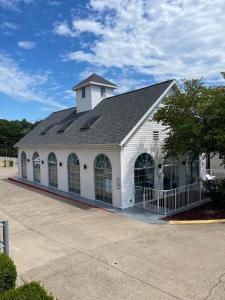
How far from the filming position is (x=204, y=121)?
14.0m

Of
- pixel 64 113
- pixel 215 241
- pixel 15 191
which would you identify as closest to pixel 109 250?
pixel 215 241

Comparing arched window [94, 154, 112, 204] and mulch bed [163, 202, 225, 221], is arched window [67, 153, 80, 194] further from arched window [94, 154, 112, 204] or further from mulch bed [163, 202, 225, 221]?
mulch bed [163, 202, 225, 221]

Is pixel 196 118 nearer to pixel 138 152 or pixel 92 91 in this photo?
pixel 138 152

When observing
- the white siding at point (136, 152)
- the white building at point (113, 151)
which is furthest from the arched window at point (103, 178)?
the white siding at point (136, 152)

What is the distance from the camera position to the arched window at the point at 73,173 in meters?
19.2

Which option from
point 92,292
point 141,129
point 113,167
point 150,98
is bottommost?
point 92,292

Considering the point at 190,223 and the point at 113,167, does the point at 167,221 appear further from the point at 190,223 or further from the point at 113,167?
the point at 113,167

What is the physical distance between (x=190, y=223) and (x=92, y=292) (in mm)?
6819

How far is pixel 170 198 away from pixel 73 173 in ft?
23.7

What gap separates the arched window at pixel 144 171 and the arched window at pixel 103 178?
1570 mm

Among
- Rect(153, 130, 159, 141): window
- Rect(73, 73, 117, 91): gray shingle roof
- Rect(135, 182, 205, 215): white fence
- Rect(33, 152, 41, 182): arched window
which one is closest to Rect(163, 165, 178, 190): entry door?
Rect(135, 182, 205, 215): white fence

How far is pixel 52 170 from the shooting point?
74.2 ft

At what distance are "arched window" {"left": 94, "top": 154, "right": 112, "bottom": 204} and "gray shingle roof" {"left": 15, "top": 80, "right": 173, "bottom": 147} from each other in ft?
3.90

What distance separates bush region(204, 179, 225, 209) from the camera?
47.5ft
